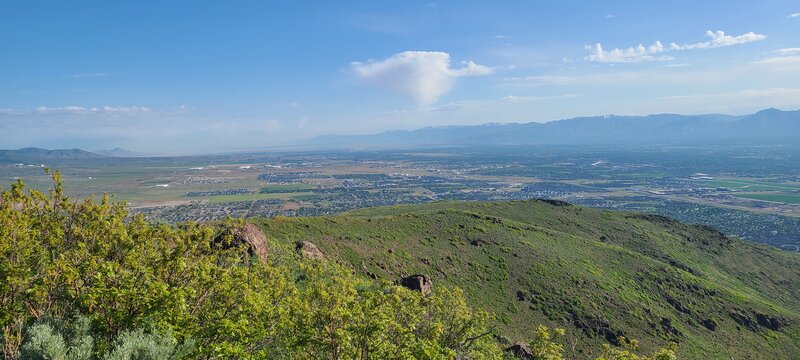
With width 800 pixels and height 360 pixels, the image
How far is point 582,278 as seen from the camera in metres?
62.9

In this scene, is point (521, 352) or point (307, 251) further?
point (307, 251)

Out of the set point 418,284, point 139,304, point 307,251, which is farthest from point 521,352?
point 139,304

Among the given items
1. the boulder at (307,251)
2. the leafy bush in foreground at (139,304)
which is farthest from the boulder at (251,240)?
the leafy bush in foreground at (139,304)

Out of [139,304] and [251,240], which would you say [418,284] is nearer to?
[251,240]

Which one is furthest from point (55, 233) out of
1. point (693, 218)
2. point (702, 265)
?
point (693, 218)

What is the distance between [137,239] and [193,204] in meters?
181

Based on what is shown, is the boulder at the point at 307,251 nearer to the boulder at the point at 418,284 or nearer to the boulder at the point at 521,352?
the boulder at the point at 418,284

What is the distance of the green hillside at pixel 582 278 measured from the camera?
174ft

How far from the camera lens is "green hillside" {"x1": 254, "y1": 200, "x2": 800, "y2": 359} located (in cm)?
5319

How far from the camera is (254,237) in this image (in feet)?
130

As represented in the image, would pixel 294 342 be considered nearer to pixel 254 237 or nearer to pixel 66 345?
pixel 66 345

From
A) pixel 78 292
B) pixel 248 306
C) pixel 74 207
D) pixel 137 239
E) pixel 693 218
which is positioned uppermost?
pixel 74 207

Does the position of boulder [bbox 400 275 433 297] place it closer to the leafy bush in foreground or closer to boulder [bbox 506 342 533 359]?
boulder [bbox 506 342 533 359]

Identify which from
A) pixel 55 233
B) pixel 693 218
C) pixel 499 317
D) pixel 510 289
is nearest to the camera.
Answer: pixel 55 233
